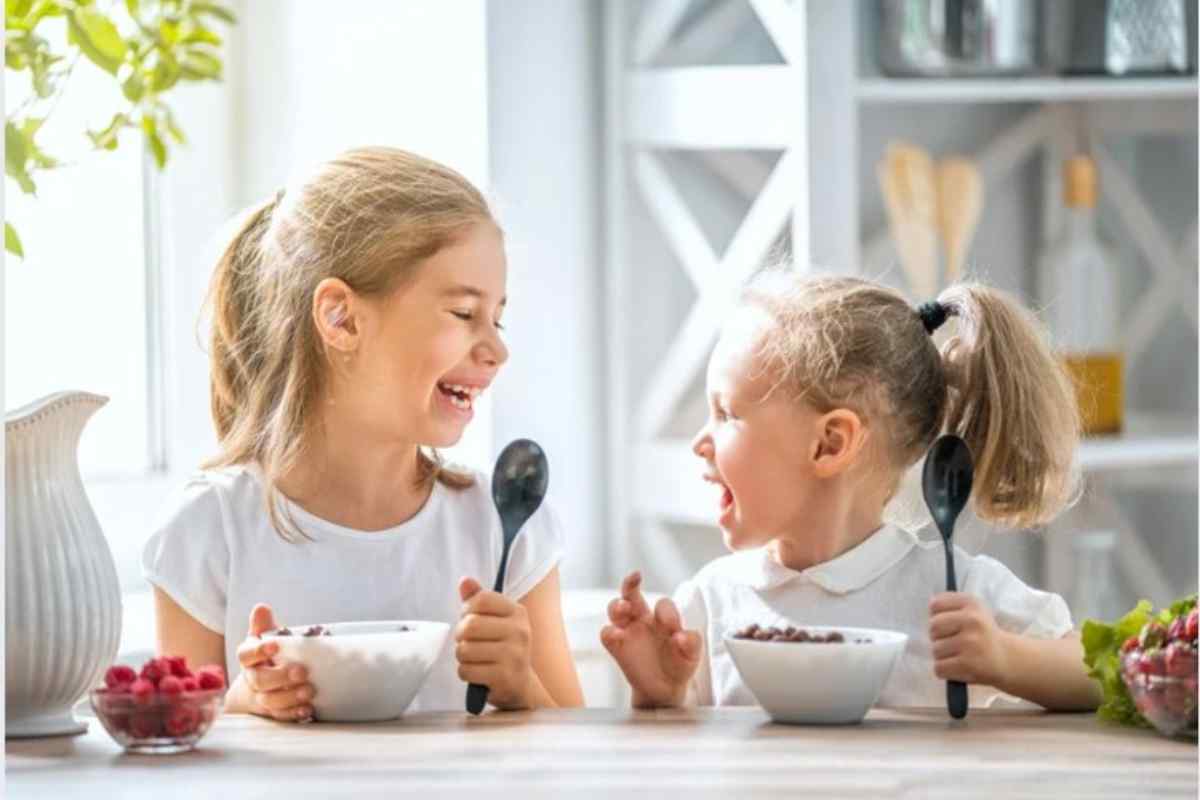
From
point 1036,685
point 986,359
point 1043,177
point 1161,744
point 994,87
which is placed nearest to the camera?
point 1161,744

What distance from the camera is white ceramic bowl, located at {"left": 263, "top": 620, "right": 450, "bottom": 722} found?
1334mm

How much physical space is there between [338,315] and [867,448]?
44cm

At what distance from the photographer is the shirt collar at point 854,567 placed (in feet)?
5.29

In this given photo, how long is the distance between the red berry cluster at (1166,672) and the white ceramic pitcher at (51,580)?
0.67 meters

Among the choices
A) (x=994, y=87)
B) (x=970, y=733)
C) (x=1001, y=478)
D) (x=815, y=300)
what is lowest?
(x=970, y=733)

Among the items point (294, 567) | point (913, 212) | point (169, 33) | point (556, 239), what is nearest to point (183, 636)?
point (294, 567)

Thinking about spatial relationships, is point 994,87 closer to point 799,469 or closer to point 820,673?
point 799,469

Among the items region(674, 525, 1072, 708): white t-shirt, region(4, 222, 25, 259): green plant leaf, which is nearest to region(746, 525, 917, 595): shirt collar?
region(674, 525, 1072, 708): white t-shirt

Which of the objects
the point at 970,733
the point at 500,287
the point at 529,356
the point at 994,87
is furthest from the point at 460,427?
the point at 994,87

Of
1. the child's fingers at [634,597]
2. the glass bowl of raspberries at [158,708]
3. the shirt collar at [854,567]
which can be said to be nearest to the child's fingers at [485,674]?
the child's fingers at [634,597]

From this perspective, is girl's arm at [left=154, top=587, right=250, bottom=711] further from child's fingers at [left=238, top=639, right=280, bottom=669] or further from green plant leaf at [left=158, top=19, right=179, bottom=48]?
green plant leaf at [left=158, top=19, right=179, bottom=48]

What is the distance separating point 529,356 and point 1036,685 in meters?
1.09

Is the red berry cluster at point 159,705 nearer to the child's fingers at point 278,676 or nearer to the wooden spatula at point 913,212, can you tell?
the child's fingers at point 278,676

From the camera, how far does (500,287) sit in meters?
1.66
